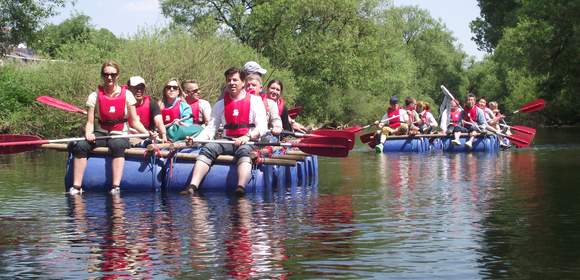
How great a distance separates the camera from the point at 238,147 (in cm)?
1238

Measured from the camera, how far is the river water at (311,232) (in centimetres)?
703

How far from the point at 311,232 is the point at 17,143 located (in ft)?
17.1

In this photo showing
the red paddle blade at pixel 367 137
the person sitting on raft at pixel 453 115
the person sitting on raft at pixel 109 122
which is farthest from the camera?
the person sitting on raft at pixel 453 115

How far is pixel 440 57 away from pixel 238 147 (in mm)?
76351

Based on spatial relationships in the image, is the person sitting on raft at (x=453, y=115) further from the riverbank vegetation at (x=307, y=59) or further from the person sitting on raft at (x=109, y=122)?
the person sitting on raft at (x=109, y=122)

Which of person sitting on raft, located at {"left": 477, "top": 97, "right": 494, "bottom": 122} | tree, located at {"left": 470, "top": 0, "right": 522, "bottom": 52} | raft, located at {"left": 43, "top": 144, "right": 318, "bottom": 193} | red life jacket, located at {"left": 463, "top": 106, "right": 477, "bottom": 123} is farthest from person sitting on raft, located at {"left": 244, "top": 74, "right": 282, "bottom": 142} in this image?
tree, located at {"left": 470, "top": 0, "right": 522, "bottom": 52}

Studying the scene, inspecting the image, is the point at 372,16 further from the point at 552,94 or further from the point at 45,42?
the point at 45,42

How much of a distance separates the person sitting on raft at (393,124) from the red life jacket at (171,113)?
11675 millimetres

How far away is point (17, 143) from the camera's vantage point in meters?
12.7

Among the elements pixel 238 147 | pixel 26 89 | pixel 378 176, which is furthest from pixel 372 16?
pixel 238 147

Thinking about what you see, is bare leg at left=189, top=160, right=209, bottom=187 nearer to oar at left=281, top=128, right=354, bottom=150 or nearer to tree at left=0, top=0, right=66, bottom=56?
oar at left=281, top=128, right=354, bottom=150

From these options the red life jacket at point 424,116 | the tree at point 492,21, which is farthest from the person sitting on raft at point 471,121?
the tree at point 492,21

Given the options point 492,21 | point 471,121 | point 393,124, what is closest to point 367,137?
point 393,124

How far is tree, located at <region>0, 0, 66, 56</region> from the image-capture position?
3216 centimetres
